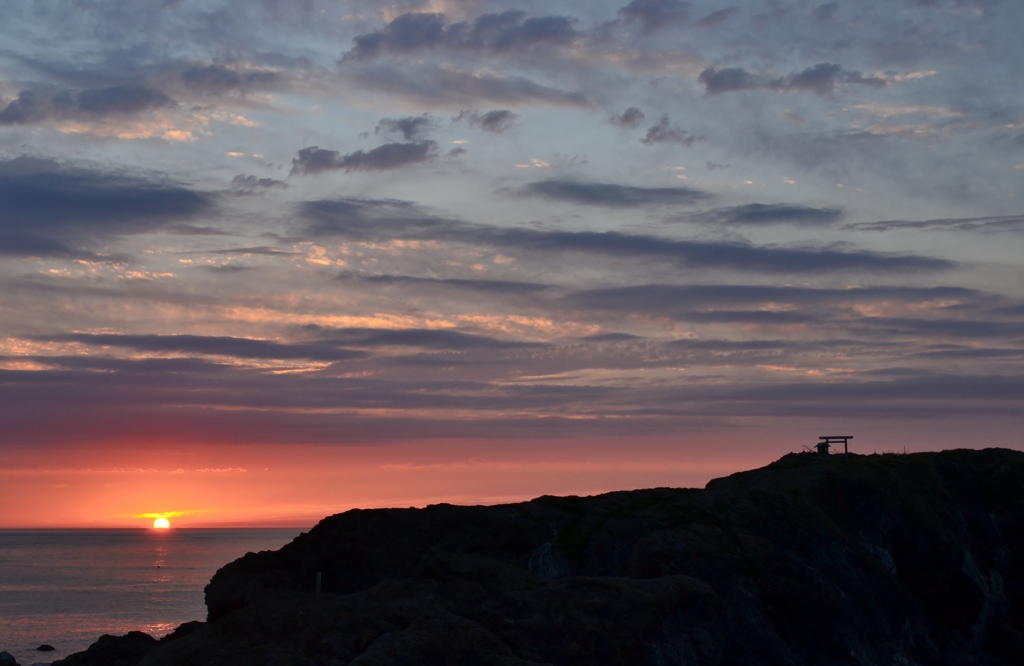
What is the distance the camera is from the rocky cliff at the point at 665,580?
33156 millimetres

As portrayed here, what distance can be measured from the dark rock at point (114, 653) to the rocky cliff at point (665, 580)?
0.89ft

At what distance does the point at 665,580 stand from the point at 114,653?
1182 inches

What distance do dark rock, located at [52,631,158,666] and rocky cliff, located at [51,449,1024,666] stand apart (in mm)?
272

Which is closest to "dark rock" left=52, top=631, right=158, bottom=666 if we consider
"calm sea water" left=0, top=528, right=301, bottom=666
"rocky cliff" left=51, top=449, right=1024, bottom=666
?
"rocky cliff" left=51, top=449, right=1024, bottom=666

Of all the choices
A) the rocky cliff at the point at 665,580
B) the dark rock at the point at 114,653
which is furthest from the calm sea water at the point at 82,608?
the rocky cliff at the point at 665,580

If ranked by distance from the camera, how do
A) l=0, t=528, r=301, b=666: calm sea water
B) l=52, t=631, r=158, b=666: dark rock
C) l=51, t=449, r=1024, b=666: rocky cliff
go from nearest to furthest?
l=51, t=449, r=1024, b=666: rocky cliff
l=52, t=631, r=158, b=666: dark rock
l=0, t=528, r=301, b=666: calm sea water

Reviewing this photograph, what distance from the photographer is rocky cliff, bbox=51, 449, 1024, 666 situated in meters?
33.2

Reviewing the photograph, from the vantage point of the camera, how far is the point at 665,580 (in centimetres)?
3788

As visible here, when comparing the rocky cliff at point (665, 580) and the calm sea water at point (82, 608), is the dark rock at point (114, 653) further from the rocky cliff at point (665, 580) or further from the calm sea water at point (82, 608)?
the calm sea water at point (82, 608)

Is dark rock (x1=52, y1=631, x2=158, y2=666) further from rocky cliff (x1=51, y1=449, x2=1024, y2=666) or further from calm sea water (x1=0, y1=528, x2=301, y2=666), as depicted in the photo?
calm sea water (x1=0, y1=528, x2=301, y2=666)

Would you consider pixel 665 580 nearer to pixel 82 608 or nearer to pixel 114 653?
pixel 114 653

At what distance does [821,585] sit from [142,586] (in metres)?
147

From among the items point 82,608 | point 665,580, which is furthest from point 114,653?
point 82,608

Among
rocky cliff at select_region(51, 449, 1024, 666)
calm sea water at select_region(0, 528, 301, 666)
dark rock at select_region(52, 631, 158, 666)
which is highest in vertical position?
rocky cliff at select_region(51, 449, 1024, 666)
